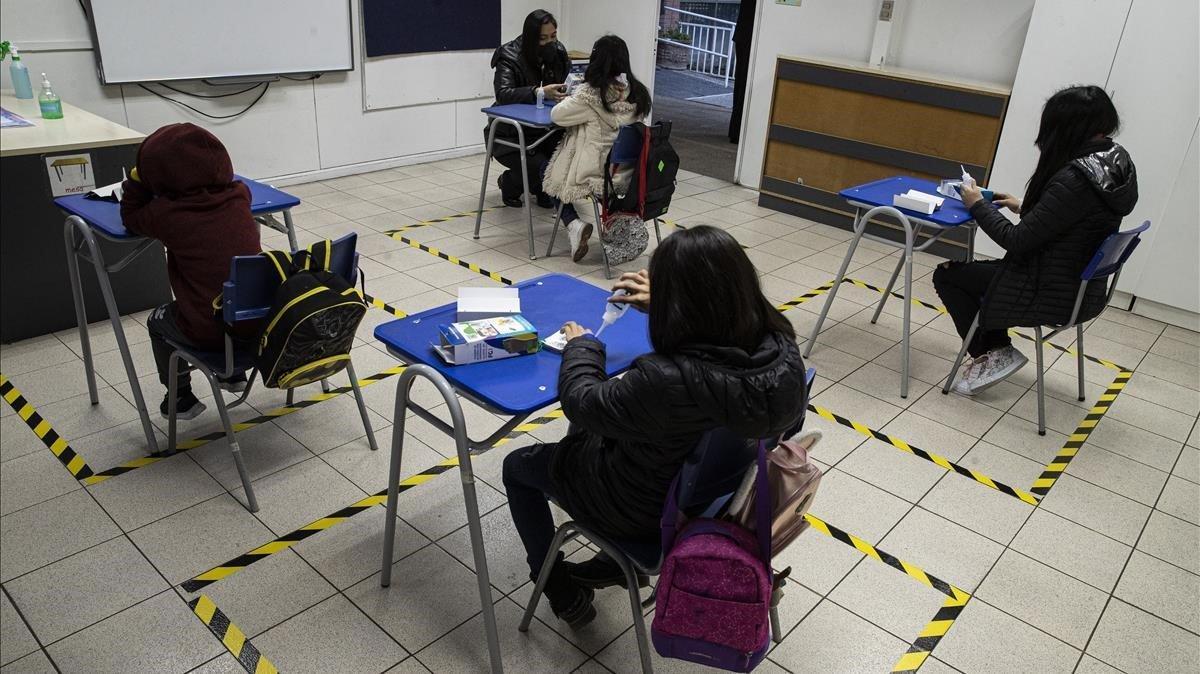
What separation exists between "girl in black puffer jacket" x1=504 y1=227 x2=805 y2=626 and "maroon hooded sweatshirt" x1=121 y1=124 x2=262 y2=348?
1.30m

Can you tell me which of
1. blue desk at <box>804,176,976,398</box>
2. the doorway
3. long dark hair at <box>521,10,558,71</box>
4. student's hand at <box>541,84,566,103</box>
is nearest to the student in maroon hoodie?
blue desk at <box>804,176,976,398</box>

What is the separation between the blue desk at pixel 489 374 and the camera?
1795 millimetres

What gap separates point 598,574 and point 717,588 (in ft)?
2.01

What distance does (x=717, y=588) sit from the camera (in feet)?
5.09

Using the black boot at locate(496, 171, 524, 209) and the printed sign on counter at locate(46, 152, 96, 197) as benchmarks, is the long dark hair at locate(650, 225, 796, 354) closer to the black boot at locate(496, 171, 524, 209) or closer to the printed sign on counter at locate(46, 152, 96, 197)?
the printed sign on counter at locate(46, 152, 96, 197)

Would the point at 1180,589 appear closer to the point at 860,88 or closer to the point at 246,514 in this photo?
the point at 246,514

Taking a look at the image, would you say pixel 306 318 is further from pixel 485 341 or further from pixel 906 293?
pixel 906 293

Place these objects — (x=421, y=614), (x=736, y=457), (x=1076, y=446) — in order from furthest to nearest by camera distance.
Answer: (x=1076, y=446), (x=421, y=614), (x=736, y=457)

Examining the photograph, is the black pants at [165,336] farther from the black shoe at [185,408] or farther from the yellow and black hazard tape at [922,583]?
the yellow and black hazard tape at [922,583]

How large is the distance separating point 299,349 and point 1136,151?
13.8 ft

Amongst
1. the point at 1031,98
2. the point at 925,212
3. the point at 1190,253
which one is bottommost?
the point at 1190,253

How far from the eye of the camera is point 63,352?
11.1 ft

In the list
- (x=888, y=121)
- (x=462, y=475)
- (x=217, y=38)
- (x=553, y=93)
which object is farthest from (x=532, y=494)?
(x=217, y=38)

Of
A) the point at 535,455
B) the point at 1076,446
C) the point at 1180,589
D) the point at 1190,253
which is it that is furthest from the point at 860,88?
the point at 535,455
